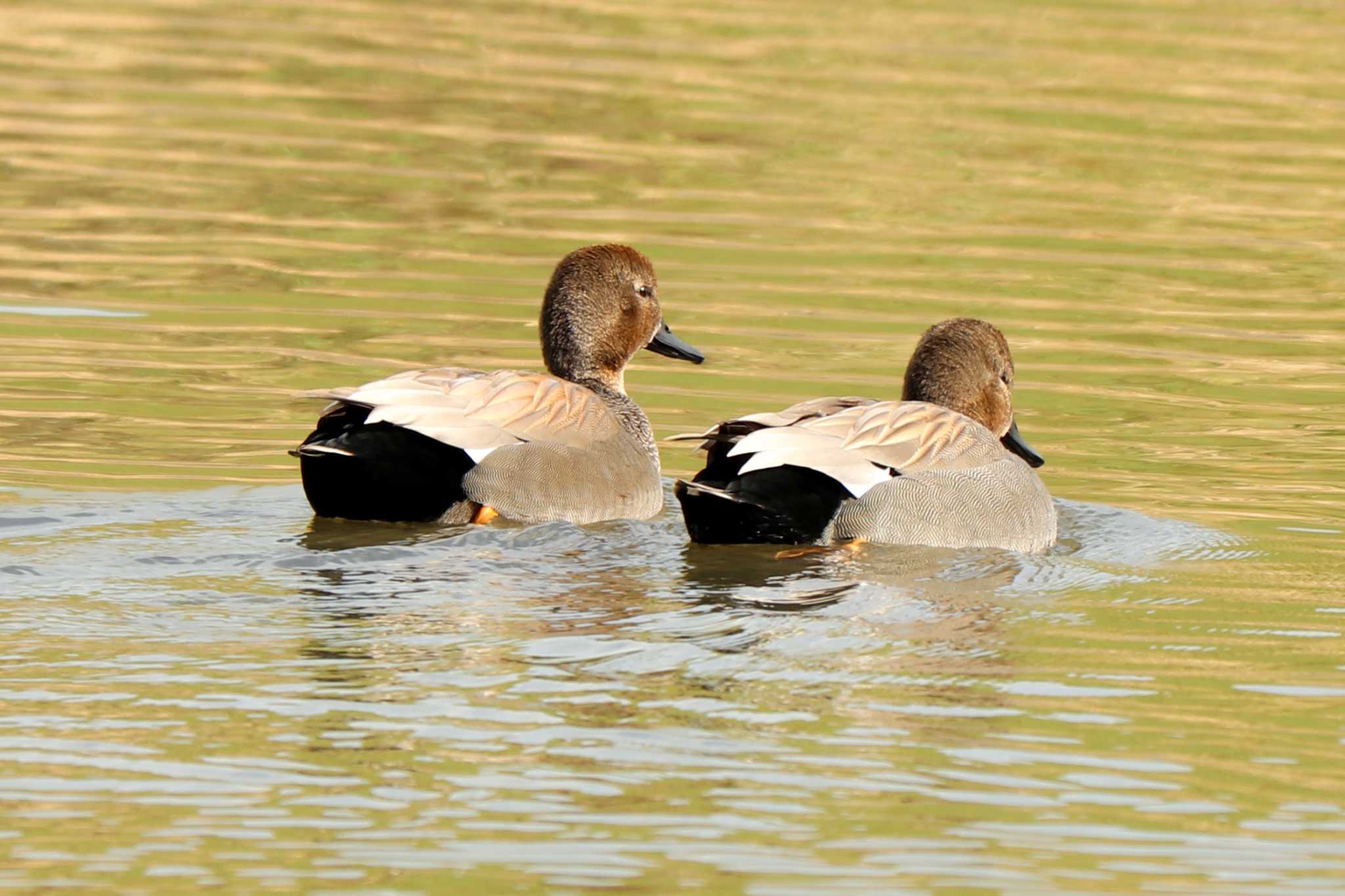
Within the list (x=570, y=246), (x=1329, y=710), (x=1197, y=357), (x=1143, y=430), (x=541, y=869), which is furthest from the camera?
(x=570, y=246)

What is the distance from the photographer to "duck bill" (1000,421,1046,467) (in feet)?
35.5

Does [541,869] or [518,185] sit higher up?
[518,185]

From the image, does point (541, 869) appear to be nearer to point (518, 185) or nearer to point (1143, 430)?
point (1143, 430)

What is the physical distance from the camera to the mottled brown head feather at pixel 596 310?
37.2ft

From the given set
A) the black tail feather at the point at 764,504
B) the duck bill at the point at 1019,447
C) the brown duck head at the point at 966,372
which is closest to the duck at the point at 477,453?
the black tail feather at the point at 764,504

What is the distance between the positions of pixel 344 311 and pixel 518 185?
3.77 m

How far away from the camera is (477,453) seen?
9.71 meters

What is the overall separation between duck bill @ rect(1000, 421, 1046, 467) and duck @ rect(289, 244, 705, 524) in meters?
1.58

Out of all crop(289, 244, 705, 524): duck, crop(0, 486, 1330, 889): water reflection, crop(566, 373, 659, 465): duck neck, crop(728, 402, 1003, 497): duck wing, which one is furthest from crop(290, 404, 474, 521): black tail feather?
crop(728, 402, 1003, 497): duck wing

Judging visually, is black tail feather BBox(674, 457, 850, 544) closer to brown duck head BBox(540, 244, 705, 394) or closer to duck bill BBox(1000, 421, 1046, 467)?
duck bill BBox(1000, 421, 1046, 467)

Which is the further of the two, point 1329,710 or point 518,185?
point 518,185

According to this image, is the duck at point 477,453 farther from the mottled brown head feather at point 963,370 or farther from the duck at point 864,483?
the mottled brown head feather at point 963,370

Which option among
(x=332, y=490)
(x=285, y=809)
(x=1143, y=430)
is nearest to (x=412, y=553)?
(x=332, y=490)

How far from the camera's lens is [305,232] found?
1602 cm
